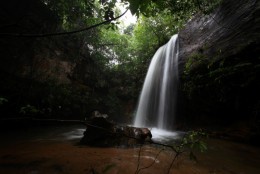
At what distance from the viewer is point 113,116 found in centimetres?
1201

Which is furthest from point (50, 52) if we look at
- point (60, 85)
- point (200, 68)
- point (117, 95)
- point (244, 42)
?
point (244, 42)

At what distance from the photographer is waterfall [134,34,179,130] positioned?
9023 millimetres

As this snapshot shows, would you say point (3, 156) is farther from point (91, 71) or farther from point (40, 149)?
point (91, 71)

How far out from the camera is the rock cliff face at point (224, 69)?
5438 millimetres

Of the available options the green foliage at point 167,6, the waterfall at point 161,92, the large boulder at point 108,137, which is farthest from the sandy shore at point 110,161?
the waterfall at point 161,92

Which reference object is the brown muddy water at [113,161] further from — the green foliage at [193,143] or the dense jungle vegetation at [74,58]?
the dense jungle vegetation at [74,58]

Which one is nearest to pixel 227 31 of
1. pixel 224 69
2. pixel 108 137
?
pixel 224 69

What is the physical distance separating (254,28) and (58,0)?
7.26m

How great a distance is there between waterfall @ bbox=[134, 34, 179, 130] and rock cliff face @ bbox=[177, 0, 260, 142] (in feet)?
2.17

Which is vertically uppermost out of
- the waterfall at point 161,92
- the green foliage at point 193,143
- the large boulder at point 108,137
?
the waterfall at point 161,92

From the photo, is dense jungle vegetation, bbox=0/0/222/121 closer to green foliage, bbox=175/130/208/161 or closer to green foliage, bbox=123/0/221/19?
green foliage, bbox=123/0/221/19

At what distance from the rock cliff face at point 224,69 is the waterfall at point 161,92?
0.66m

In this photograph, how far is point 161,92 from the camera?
9500 mm

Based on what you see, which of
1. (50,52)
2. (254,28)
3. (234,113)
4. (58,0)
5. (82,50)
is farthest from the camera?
(82,50)
